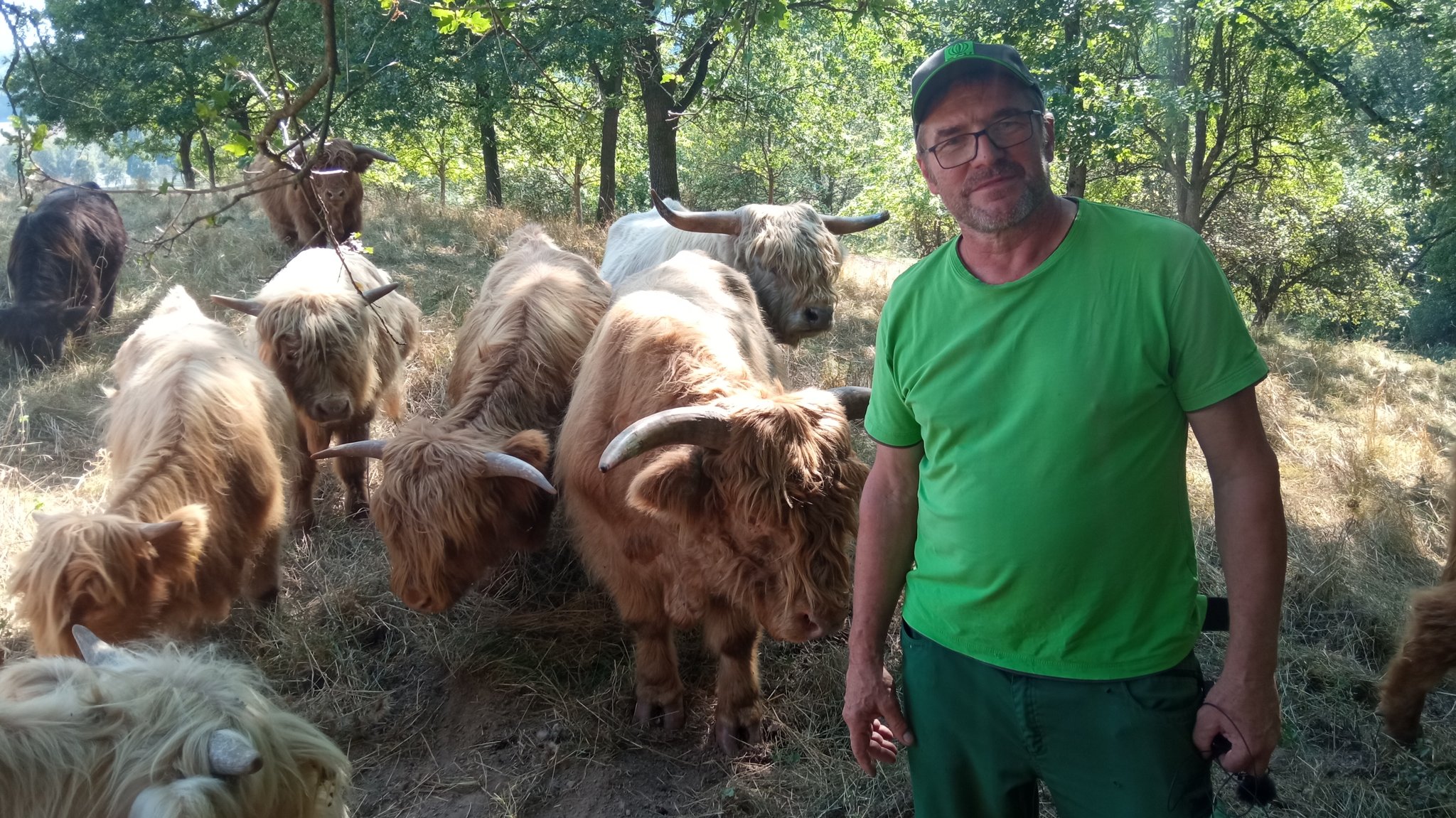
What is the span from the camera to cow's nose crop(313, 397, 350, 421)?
5371mm

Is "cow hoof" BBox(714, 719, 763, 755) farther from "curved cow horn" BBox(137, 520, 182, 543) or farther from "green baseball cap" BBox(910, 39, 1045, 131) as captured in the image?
"green baseball cap" BBox(910, 39, 1045, 131)

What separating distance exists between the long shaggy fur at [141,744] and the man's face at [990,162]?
7.21ft

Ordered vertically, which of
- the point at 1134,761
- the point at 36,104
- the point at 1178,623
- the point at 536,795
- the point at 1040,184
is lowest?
the point at 536,795

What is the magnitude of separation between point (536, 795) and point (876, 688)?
2026mm

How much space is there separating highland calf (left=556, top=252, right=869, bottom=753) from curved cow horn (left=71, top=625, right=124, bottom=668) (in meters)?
1.49

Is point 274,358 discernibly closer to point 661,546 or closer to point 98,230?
point 661,546

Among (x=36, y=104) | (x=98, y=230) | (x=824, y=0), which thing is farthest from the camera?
(x=36, y=104)

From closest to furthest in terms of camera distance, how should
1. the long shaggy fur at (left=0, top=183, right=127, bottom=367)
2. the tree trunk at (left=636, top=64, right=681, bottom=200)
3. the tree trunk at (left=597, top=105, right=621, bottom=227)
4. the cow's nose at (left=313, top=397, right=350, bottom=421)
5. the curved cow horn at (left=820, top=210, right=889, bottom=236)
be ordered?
the cow's nose at (left=313, top=397, right=350, bottom=421)
the curved cow horn at (left=820, top=210, right=889, bottom=236)
the long shaggy fur at (left=0, top=183, right=127, bottom=367)
the tree trunk at (left=636, top=64, right=681, bottom=200)
the tree trunk at (left=597, top=105, right=621, bottom=227)

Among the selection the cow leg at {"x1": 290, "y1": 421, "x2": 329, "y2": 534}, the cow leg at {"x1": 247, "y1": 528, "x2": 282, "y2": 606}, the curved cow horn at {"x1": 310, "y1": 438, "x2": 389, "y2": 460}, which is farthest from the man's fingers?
the cow leg at {"x1": 290, "y1": 421, "x2": 329, "y2": 534}

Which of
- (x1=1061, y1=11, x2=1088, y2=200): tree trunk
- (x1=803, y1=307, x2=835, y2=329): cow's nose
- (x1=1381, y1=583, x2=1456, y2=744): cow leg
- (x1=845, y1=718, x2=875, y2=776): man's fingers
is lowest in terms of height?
(x1=1381, y1=583, x2=1456, y2=744): cow leg

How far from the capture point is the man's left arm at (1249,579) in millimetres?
1739

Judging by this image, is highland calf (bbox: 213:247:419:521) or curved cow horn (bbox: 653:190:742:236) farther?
curved cow horn (bbox: 653:190:742:236)

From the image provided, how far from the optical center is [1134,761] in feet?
5.98

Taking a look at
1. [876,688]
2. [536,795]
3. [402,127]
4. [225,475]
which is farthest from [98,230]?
[876,688]
